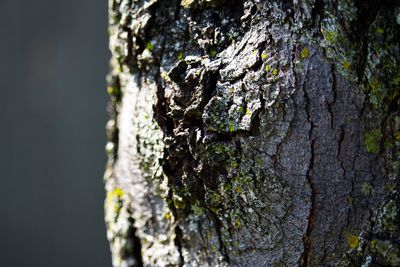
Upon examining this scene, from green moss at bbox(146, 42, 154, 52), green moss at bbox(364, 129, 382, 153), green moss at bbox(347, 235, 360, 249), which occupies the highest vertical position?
green moss at bbox(146, 42, 154, 52)

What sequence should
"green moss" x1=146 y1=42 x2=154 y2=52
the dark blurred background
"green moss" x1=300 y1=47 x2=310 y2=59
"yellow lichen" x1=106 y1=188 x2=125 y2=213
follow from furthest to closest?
the dark blurred background < "yellow lichen" x1=106 y1=188 x2=125 y2=213 < "green moss" x1=146 y1=42 x2=154 y2=52 < "green moss" x1=300 y1=47 x2=310 y2=59

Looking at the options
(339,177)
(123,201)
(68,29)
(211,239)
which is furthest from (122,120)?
(68,29)

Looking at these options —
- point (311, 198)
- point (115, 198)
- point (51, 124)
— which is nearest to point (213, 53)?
point (311, 198)

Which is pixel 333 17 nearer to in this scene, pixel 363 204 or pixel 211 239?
pixel 363 204

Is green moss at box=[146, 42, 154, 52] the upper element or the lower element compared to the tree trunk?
upper

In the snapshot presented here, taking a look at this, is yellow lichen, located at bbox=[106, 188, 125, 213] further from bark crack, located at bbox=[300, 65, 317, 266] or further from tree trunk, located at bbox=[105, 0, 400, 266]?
bark crack, located at bbox=[300, 65, 317, 266]

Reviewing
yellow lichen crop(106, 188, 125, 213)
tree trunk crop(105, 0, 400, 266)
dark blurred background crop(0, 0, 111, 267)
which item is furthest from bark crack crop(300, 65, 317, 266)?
dark blurred background crop(0, 0, 111, 267)

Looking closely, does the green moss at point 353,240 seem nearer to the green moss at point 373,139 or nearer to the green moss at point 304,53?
the green moss at point 373,139
